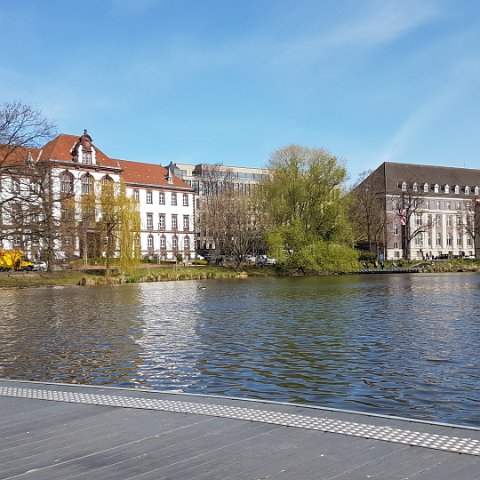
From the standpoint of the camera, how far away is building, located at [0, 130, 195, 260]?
46.3 meters

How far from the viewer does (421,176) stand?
428 feet

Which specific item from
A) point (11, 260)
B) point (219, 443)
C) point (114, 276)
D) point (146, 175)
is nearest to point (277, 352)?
point (219, 443)

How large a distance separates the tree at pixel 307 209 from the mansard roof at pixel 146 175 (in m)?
32.5

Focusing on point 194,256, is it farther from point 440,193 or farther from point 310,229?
point 440,193

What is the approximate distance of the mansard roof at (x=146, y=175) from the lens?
96.2 meters

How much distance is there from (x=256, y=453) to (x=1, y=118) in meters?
45.5

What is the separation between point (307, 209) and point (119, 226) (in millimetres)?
20956

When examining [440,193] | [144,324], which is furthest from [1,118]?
[440,193]

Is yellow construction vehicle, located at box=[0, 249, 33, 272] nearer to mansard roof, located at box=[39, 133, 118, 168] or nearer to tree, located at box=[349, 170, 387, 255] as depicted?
mansard roof, located at box=[39, 133, 118, 168]

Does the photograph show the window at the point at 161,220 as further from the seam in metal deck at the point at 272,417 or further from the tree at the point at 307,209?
the seam in metal deck at the point at 272,417

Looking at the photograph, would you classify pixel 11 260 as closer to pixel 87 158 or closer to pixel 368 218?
pixel 87 158

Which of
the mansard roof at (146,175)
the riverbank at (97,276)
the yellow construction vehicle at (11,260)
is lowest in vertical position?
the riverbank at (97,276)

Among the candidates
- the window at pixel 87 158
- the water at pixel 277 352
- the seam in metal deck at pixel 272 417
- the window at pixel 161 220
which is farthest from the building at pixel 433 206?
the seam in metal deck at pixel 272 417

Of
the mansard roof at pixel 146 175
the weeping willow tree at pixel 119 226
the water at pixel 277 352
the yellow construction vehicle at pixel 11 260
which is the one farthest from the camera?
the mansard roof at pixel 146 175
